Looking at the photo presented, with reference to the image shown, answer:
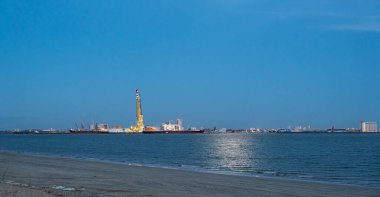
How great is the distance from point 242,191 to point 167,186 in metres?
4.05

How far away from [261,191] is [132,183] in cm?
711

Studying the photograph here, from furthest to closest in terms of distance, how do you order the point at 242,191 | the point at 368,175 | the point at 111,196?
the point at 368,175, the point at 242,191, the point at 111,196

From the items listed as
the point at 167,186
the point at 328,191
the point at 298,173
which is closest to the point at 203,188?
the point at 167,186

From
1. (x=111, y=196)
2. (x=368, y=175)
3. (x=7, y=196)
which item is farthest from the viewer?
(x=368, y=175)

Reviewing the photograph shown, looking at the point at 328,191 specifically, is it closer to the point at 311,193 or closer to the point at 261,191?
the point at 311,193

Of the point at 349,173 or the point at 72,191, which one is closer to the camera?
the point at 72,191

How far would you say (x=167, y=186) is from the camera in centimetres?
2655

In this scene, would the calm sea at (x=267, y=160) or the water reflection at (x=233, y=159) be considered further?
the water reflection at (x=233, y=159)

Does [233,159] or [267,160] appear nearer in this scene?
[267,160]

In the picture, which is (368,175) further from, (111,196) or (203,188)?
(111,196)

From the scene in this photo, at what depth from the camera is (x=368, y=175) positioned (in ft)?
130

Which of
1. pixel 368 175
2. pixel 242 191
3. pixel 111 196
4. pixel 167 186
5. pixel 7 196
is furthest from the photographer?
pixel 368 175

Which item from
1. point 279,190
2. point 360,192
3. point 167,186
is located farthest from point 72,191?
point 360,192

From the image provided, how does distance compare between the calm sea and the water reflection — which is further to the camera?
the water reflection
